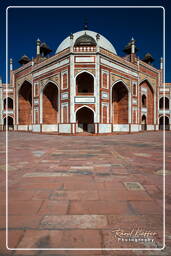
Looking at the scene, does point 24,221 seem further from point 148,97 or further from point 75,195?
point 148,97

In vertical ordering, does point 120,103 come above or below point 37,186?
above

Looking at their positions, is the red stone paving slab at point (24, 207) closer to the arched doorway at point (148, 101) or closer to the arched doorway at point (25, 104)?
the arched doorway at point (148, 101)

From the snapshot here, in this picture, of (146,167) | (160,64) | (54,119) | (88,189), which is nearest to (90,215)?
(88,189)

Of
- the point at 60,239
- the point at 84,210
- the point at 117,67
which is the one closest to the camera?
the point at 60,239

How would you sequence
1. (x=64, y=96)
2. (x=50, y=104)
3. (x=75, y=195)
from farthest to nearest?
(x=50, y=104)
(x=64, y=96)
(x=75, y=195)

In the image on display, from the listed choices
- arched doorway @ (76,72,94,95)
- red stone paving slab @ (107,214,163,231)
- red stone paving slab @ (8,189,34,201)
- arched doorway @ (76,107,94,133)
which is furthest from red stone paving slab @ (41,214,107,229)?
arched doorway @ (76,72,94,95)

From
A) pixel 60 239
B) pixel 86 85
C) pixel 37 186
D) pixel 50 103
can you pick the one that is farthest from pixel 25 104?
pixel 60 239

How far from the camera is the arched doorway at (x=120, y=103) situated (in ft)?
74.8

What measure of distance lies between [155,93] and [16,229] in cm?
3123

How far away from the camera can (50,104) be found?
23453mm

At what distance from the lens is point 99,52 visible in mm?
18219

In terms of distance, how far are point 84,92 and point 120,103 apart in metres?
5.78

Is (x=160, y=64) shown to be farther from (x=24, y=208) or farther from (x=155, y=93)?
(x=24, y=208)

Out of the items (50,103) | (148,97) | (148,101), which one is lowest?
(50,103)
